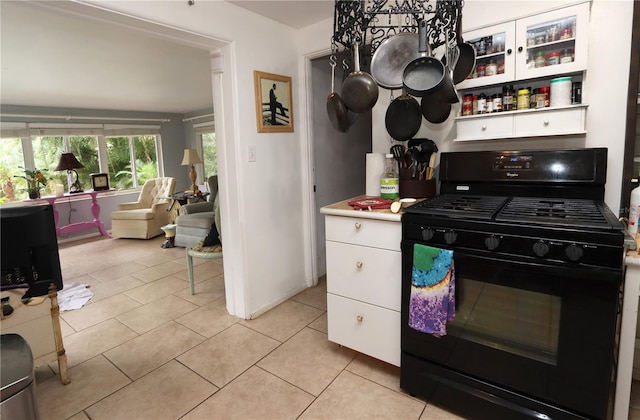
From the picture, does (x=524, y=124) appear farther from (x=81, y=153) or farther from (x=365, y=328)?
(x=81, y=153)

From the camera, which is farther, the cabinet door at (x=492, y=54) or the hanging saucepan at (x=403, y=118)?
the hanging saucepan at (x=403, y=118)

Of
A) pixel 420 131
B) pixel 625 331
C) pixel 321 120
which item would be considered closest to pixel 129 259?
pixel 321 120

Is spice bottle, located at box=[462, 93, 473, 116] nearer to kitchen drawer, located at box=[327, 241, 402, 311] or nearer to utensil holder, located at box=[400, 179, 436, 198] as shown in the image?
utensil holder, located at box=[400, 179, 436, 198]

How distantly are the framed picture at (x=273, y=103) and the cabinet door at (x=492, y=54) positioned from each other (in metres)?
1.30

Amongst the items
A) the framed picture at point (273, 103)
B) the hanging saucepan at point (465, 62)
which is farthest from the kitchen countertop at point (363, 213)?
the framed picture at point (273, 103)

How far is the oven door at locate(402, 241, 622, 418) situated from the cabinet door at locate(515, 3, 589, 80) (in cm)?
95

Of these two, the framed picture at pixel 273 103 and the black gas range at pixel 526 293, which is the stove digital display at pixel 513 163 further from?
the framed picture at pixel 273 103

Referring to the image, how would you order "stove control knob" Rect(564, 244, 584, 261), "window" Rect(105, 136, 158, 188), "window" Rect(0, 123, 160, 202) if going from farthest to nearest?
"window" Rect(105, 136, 158, 188)
"window" Rect(0, 123, 160, 202)
"stove control knob" Rect(564, 244, 584, 261)

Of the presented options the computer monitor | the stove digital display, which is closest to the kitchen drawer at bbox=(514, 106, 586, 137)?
the stove digital display

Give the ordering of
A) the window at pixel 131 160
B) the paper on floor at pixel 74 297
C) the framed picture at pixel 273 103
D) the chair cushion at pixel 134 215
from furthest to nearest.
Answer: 1. the window at pixel 131 160
2. the chair cushion at pixel 134 215
3. the paper on floor at pixel 74 297
4. the framed picture at pixel 273 103

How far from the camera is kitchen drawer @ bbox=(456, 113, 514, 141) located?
5.76 ft

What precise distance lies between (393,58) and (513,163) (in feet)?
2.62

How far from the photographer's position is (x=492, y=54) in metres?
1.74

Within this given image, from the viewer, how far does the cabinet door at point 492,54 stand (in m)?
1.69
